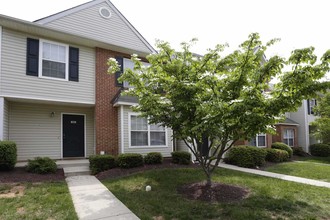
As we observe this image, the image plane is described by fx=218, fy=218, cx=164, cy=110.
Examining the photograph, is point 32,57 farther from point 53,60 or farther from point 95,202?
point 95,202

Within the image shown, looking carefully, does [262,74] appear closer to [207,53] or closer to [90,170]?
[207,53]

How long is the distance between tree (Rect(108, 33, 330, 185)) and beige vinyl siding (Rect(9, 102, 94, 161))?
5815 millimetres

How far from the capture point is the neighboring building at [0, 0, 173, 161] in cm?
900

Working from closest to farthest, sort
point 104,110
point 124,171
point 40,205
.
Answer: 1. point 40,205
2. point 124,171
3. point 104,110

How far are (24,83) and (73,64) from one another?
220 cm

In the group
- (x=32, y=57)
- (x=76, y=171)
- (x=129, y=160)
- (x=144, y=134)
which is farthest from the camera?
(x=144, y=134)

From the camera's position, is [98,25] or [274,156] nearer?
[98,25]

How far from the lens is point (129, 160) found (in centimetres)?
898

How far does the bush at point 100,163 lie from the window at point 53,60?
4.04m

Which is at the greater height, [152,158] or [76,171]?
[152,158]

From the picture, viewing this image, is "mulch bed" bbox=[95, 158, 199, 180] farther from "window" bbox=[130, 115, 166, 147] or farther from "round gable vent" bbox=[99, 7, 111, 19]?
"round gable vent" bbox=[99, 7, 111, 19]

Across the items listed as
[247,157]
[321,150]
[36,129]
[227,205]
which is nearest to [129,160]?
[36,129]

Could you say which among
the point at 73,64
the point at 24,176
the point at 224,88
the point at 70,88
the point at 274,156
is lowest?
the point at 274,156

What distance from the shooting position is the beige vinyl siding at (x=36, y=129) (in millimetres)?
9578
